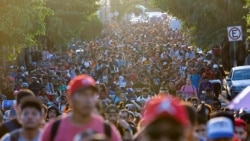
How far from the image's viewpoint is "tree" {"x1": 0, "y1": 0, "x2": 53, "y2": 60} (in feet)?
94.8

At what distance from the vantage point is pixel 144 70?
30.2 metres

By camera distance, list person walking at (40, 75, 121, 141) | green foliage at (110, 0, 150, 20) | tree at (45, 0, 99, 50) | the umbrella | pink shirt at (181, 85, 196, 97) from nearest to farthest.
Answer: person walking at (40, 75, 121, 141), the umbrella, pink shirt at (181, 85, 196, 97), tree at (45, 0, 99, 50), green foliage at (110, 0, 150, 20)

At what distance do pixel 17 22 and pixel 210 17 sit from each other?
46.1 ft

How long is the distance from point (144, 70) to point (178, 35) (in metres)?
54.6

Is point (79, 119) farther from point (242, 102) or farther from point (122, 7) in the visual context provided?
point (122, 7)

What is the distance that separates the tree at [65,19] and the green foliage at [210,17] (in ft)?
43.9

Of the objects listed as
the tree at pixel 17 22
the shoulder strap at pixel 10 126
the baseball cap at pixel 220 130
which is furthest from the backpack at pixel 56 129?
the tree at pixel 17 22

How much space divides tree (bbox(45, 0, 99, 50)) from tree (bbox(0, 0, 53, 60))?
76.0 ft

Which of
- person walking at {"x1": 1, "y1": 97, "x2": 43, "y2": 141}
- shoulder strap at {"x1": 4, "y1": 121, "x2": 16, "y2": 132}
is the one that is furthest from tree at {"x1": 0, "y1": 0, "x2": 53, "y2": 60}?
person walking at {"x1": 1, "y1": 97, "x2": 43, "y2": 141}

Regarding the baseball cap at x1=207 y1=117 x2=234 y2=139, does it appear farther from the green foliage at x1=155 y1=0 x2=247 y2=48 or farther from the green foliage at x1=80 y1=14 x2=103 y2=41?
the green foliage at x1=80 y1=14 x2=103 y2=41

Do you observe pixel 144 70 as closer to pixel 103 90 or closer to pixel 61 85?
pixel 61 85

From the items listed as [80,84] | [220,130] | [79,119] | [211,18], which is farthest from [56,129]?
[211,18]

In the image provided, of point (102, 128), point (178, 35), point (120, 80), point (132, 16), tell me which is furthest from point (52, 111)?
point (132, 16)

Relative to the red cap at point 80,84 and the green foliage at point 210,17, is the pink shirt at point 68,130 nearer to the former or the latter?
the red cap at point 80,84
